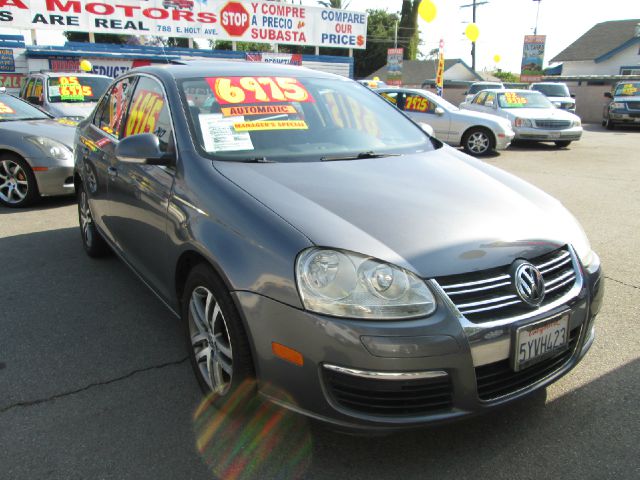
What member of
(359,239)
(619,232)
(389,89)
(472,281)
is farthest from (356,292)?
(389,89)

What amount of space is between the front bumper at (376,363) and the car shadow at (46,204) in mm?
5561

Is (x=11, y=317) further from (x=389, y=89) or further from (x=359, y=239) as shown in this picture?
(x=389, y=89)

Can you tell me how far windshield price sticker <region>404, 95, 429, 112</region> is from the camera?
41.3 feet

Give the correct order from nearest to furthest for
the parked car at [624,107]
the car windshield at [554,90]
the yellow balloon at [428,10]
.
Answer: the yellow balloon at [428,10], the parked car at [624,107], the car windshield at [554,90]

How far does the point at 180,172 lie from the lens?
2678 mm

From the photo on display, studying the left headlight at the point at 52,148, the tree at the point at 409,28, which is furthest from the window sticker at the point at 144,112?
the tree at the point at 409,28

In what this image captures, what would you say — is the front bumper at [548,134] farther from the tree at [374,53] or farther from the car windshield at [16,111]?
the tree at [374,53]

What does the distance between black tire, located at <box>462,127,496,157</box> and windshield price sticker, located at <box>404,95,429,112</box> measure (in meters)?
1.18

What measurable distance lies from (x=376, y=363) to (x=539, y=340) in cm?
69

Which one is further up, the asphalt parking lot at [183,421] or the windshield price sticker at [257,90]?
the windshield price sticker at [257,90]

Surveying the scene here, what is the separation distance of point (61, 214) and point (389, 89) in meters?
9.11

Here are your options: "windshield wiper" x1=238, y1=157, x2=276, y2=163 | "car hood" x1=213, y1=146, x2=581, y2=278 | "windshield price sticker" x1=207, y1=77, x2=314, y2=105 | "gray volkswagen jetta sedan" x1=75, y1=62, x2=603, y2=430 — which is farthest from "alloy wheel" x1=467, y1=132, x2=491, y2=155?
"windshield wiper" x1=238, y1=157, x2=276, y2=163

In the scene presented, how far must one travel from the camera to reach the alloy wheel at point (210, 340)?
2.37m

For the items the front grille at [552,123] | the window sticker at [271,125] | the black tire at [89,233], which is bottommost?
the black tire at [89,233]
